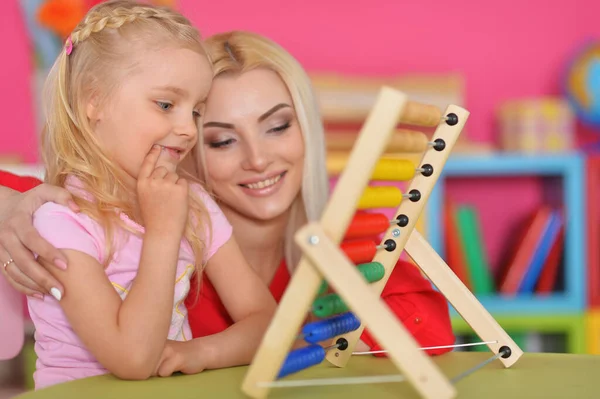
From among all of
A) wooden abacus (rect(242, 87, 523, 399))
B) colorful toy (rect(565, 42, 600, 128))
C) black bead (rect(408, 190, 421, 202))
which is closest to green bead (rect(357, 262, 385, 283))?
wooden abacus (rect(242, 87, 523, 399))

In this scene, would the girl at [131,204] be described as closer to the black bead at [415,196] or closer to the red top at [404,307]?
the red top at [404,307]

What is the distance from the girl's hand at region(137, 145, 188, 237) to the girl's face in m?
0.05

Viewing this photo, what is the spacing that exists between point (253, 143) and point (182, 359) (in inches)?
26.0

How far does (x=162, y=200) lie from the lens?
1.28 m

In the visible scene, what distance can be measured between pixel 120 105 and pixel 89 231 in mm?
221

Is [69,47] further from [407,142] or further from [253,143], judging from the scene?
[407,142]

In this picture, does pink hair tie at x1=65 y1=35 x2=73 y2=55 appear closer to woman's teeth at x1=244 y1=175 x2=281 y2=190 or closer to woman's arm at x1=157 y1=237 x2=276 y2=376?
woman's arm at x1=157 y1=237 x2=276 y2=376

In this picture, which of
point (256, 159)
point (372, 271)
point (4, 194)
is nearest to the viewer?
point (372, 271)

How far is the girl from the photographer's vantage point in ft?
3.94

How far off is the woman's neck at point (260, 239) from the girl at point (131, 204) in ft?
1.30

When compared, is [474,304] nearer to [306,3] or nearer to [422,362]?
[422,362]

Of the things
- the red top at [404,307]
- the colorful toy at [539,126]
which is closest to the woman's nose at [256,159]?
the red top at [404,307]

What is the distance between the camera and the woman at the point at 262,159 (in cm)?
177

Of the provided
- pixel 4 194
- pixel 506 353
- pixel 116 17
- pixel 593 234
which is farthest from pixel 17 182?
pixel 593 234
